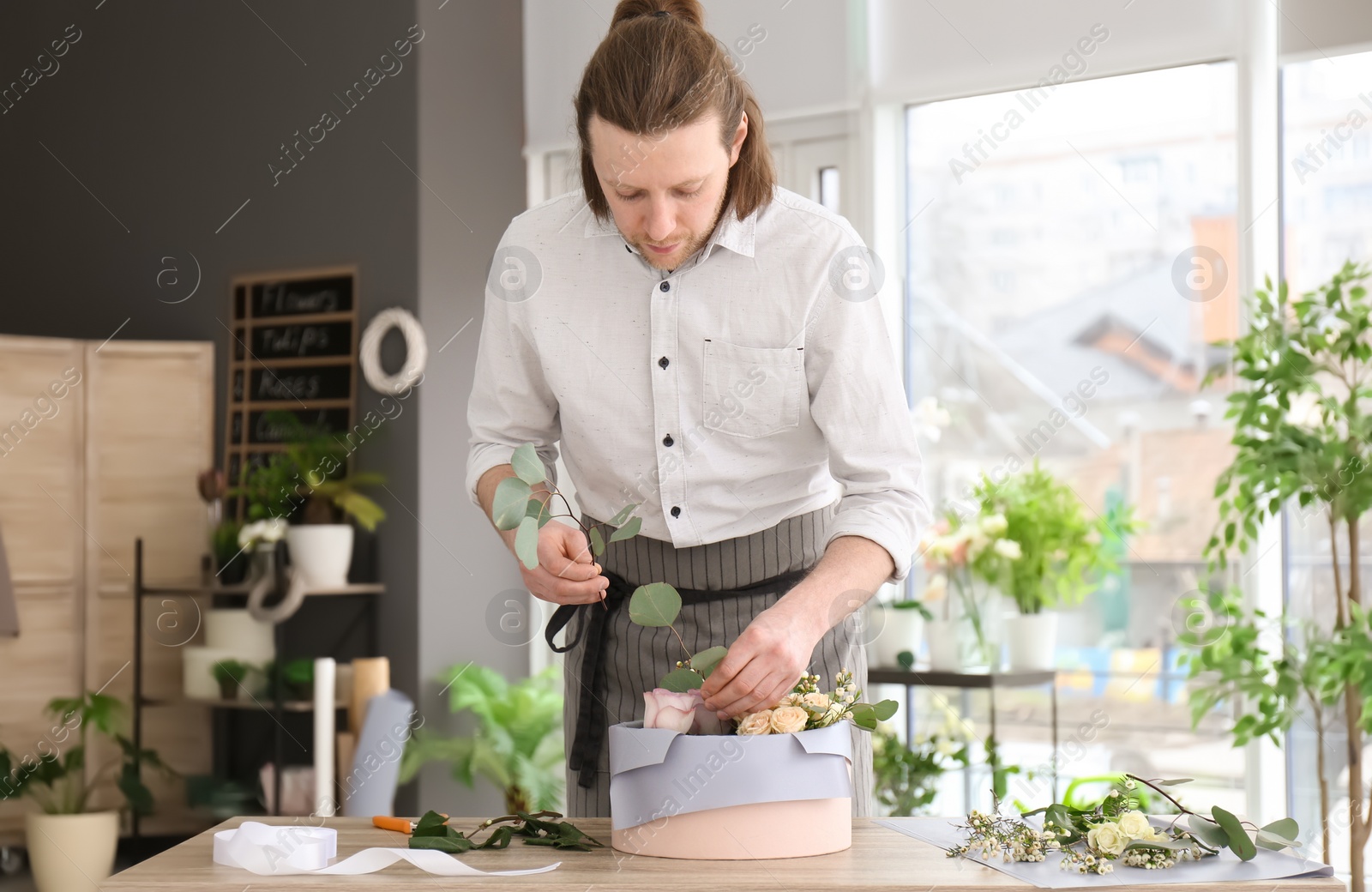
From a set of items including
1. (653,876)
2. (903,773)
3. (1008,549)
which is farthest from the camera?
(903,773)

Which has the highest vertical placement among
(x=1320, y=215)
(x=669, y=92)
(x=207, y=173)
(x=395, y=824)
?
(x=207, y=173)

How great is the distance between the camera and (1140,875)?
3.58 feet

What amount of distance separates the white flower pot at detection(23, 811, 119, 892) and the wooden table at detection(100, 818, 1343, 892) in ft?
9.16

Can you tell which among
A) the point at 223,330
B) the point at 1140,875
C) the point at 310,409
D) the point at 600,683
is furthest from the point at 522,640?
the point at 1140,875

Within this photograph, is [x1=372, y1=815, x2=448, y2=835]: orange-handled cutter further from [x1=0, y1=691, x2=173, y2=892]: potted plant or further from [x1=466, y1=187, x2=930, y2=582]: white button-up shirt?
[x1=0, y1=691, x2=173, y2=892]: potted plant

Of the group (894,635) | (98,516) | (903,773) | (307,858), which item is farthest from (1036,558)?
(98,516)

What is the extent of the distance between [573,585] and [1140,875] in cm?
60

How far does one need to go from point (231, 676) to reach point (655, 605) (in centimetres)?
321

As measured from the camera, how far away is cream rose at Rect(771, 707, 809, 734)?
1167 millimetres

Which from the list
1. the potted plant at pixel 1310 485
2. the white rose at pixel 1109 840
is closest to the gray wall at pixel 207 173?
the potted plant at pixel 1310 485

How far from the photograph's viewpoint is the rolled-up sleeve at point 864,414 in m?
1.45

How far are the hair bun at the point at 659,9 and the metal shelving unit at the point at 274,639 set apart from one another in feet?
9.15

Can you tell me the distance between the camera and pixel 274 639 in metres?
4.09

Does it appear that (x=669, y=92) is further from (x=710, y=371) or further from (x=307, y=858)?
(x=307, y=858)
